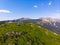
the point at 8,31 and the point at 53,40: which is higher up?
the point at 8,31

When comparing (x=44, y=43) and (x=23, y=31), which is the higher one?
(x=23, y=31)

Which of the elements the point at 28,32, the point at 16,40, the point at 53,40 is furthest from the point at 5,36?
the point at 53,40

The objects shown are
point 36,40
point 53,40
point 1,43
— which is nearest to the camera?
point 1,43

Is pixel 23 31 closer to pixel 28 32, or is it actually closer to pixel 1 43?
pixel 28 32

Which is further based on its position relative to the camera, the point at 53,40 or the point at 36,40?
the point at 53,40

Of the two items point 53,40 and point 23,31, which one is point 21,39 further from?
point 53,40

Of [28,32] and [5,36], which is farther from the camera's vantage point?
[28,32]

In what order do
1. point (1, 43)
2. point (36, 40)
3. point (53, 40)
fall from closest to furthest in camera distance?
1. point (1, 43)
2. point (36, 40)
3. point (53, 40)

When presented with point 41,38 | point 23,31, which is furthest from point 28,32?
point 41,38
